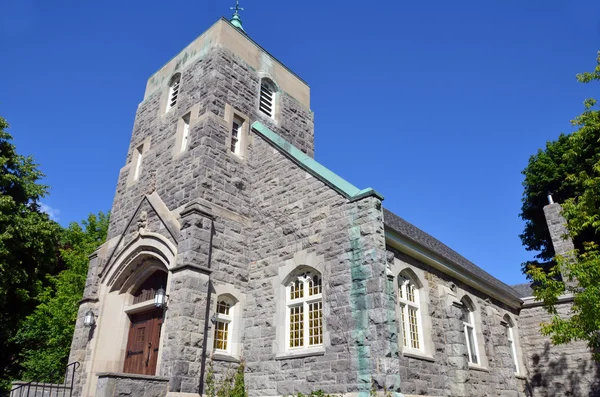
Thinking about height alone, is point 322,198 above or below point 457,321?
above

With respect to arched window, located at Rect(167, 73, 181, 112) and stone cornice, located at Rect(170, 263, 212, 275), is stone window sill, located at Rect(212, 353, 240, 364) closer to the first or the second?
stone cornice, located at Rect(170, 263, 212, 275)

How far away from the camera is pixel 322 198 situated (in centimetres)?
1159

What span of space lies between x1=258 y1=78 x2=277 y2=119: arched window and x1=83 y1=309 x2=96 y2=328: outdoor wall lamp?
27.8ft

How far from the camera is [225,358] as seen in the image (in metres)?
11.1

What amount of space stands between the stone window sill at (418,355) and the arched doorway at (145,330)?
6.44m

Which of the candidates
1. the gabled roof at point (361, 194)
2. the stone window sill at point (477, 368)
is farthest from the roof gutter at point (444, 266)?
the stone window sill at point (477, 368)

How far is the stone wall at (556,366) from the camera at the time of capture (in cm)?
1808

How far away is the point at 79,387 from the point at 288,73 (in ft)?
42.2

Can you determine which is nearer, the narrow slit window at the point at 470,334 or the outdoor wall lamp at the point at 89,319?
the outdoor wall lamp at the point at 89,319

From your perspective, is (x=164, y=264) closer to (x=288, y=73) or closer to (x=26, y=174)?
(x=288, y=73)

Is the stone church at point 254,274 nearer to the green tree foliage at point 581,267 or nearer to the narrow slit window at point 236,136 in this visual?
the narrow slit window at point 236,136

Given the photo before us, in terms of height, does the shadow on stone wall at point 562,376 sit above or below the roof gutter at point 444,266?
below

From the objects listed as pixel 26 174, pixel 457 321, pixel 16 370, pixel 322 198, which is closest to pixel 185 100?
pixel 322 198

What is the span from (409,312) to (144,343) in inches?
291
